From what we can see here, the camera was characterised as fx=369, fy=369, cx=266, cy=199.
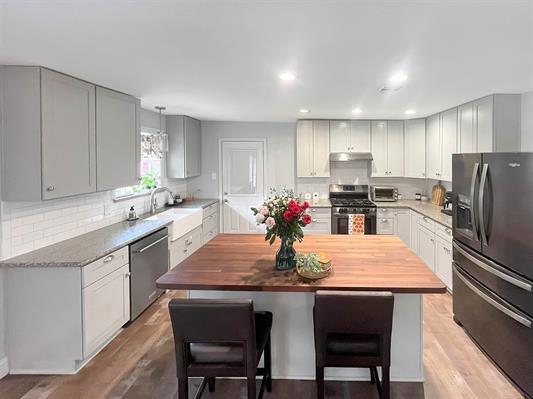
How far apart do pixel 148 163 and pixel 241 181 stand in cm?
192

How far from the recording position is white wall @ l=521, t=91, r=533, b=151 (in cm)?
366

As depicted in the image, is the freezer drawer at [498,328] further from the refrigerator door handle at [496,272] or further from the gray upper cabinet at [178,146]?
the gray upper cabinet at [178,146]

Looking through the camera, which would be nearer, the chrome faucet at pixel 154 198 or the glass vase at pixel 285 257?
the glass vase at pixel 285 257

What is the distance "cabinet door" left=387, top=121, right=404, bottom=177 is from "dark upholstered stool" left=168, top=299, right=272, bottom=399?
188 inches

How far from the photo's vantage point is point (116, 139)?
3.70 meters

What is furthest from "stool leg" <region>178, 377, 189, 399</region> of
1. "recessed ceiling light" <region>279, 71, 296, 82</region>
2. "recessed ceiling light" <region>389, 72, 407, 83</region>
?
"recessed ceiling light" <region>389, 72, 407, 83</region>

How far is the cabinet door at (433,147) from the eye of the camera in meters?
5.21

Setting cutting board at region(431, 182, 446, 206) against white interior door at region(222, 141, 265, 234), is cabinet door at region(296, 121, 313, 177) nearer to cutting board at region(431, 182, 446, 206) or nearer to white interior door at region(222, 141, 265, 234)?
white interior door at region(222, 141, 265, 234)

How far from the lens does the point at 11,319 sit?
2695mm

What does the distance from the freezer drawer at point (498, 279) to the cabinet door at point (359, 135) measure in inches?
115

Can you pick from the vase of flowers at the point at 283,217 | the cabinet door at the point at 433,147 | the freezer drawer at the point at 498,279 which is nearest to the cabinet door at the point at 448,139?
the cabinet door at the point at 433,147

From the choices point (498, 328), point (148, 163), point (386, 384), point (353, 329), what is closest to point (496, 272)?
point (498, 328)

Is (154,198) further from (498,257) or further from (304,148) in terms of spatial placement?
(498,257)

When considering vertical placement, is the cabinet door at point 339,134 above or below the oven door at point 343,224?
above
